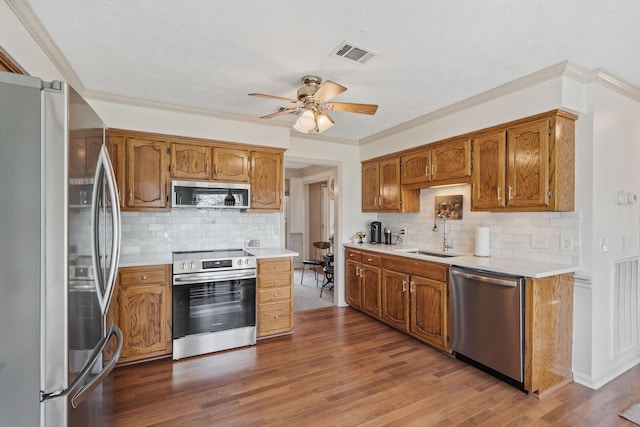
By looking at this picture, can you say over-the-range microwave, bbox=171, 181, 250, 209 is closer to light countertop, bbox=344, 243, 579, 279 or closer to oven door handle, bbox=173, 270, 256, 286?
oven door handle, bbox=173, 270, 256, 286

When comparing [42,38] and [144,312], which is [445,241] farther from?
[42,38]

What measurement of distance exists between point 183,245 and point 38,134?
2.75m

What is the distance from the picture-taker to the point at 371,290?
161 inches

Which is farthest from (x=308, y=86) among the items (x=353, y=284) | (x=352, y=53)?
(x=353, y=284)

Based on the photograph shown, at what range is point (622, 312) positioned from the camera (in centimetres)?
278

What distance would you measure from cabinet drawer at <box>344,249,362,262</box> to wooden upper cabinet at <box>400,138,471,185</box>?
1151 mm

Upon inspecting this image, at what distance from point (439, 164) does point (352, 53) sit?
6.01 ft

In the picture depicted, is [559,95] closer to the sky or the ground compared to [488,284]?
closer to the sky

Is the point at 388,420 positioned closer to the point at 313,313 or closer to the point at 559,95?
the point at 313,313

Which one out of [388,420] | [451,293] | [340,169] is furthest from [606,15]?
[340,169]

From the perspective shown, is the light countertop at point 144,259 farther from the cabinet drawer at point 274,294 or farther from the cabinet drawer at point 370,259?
the cabinet drawer at point 370,259

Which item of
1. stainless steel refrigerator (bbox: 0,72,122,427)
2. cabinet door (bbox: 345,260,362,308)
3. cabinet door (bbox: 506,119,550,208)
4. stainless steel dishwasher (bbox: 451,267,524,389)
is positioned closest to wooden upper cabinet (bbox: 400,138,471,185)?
cabinet door (bbox: 506,119,550,208)

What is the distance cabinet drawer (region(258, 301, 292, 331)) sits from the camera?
11.3 ft

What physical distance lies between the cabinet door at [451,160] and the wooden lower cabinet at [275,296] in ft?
6.46
